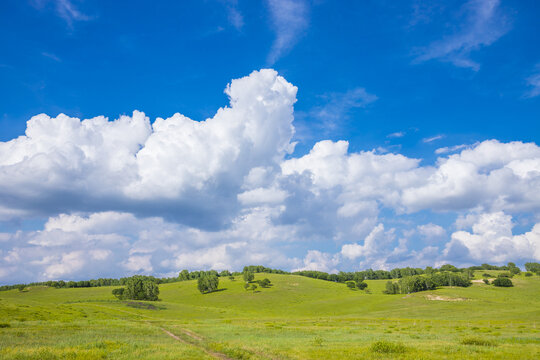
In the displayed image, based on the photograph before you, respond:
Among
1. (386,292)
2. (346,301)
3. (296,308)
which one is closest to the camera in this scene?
(296,308)

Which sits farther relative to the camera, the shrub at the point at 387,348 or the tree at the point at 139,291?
the tree at the point at 139,291

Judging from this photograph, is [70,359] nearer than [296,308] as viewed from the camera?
Yes

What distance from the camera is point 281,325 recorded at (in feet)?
224

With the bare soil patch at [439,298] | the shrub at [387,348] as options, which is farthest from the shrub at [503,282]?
the shrub at [387,348]

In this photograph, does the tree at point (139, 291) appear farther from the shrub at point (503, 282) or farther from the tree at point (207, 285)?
the shrub at point (503, 282)

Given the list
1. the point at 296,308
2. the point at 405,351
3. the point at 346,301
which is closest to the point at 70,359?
the point at 405,351

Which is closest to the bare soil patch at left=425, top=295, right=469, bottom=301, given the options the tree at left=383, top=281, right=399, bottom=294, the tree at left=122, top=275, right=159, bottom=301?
the tree at left=383, top=281, right=399, bottom=294

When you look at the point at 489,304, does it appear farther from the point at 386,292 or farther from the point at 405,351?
the point at 405,351

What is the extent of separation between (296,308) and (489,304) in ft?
232

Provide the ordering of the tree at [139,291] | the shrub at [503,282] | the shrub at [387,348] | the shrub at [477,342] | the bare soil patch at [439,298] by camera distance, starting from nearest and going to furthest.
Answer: the shrub at [387,348] < the shrub at [477,342] < the bare soil patch at [439,298] < the tree at [139,291] < the shrub at [503,282]

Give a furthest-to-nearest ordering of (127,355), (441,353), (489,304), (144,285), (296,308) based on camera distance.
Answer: (144,285), (296,308), (489,304), (441,353), (127,355)

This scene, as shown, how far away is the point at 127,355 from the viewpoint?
80.0ft

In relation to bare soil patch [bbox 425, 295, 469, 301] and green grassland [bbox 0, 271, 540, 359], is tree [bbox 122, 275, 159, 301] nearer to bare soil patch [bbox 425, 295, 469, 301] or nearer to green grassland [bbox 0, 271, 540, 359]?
green grassland [bbox 0, 271, 540, 359]

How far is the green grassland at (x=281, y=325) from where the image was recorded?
1047 inches
